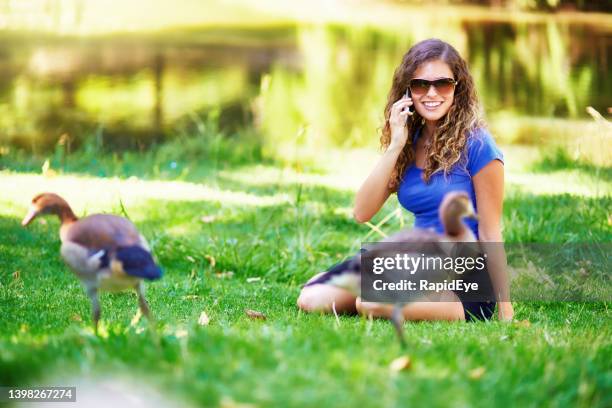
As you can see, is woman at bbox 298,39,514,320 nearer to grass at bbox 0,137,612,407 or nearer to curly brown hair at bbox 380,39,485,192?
curly brown hair at bbox 380,39,485,192

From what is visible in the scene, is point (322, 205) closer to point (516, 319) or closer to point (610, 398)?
point (516, 319)

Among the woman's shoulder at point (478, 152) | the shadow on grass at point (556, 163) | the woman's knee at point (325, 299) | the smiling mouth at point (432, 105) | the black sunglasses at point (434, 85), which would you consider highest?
the black sunglasses at point (434, 85)

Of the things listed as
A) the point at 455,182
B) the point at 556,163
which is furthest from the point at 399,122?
the point at 556,163

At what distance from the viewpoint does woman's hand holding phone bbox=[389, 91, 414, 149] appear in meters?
4.55

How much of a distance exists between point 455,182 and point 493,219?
281 millimetres

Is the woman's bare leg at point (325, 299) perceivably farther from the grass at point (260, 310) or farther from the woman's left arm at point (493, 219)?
the woman's left arm at point (493, 219)

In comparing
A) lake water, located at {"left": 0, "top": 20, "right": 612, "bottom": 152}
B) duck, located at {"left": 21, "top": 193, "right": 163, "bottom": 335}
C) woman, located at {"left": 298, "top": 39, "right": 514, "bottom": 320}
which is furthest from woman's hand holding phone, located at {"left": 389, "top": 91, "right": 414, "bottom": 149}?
lake water, located at {"left": 0, "top": 20, "right": 612, "bottom": 152}

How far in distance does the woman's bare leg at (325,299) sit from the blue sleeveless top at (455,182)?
0.60 meters

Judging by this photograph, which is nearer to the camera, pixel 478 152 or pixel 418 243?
pixel 418 243

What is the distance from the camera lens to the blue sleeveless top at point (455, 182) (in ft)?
15.3

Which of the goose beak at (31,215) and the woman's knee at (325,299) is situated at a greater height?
the goose beak at (31,215)

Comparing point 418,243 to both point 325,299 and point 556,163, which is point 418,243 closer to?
point 325,299

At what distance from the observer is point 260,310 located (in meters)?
5.10

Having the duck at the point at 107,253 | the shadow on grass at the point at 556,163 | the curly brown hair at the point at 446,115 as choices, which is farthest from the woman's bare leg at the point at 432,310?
the shadow on grass at the point at 556,163
